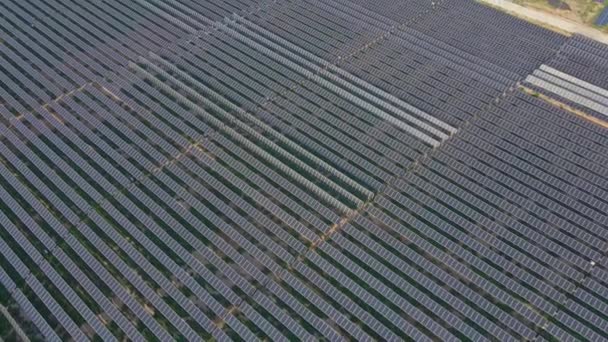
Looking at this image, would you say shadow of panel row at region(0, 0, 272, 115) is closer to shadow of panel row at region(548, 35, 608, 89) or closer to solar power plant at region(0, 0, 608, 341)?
solar power plant at region(0, 0, 608, 341)

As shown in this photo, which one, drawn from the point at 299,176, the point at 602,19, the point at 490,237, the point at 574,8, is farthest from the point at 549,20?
the point at 299,176

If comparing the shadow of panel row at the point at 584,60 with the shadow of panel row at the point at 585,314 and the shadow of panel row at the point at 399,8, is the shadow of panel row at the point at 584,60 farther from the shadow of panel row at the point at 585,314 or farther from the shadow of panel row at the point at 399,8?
the shadow of panel row at the point at 585,314

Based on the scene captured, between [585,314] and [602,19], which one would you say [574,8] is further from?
[585,314]

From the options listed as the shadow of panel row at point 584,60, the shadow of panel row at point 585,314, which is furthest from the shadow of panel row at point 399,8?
the shadow of panel row at point 585,314

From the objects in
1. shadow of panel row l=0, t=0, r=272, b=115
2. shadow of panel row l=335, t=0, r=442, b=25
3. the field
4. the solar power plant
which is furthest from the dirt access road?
shadow of panel row l=0, t=0, r=272, b=115

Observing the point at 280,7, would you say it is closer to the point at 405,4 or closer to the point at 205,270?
the point at 405,4

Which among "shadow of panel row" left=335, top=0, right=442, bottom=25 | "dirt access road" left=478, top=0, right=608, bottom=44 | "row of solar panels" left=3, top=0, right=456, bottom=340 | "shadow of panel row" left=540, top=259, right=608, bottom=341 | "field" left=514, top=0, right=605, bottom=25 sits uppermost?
"field" left=514, top=0, right=605, bottom=25

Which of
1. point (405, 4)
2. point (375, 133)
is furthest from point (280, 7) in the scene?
point (375, 133)
